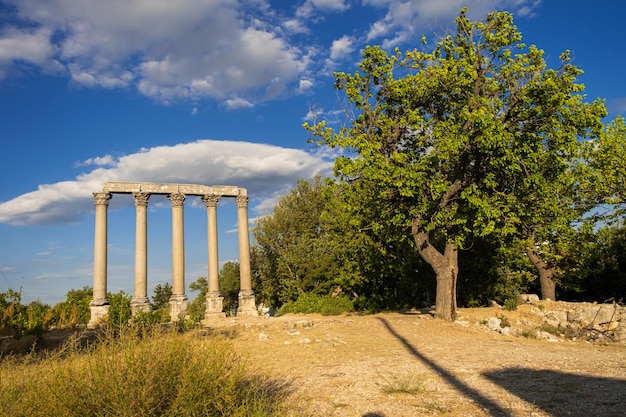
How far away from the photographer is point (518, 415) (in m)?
6.63

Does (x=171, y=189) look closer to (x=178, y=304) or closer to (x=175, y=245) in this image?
(x=175, y=245)

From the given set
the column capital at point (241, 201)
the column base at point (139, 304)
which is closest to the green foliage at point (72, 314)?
the column base at point (139, 304)

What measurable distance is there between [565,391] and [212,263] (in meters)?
29.3

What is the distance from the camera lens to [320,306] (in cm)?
3409

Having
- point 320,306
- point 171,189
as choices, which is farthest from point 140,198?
point 320,306

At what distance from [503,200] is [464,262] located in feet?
29.7

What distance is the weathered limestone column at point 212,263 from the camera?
110 feet

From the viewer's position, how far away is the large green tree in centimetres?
1604

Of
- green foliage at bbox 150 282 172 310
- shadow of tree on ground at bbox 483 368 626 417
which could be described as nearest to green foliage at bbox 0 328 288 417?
shadow of tree on ground at bbox 483 368 626 417

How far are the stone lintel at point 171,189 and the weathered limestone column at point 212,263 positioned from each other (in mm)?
574

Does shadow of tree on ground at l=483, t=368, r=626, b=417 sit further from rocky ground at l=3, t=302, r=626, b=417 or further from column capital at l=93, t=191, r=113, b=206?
column capital at l=93, t=191, r=113, b=206

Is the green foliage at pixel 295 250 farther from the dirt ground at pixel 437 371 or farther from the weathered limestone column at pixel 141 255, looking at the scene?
the dirt ground at pixel 437 371

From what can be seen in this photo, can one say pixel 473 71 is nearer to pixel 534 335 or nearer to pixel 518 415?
pixel 534 335

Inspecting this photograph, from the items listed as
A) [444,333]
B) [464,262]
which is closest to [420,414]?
[444,333]
